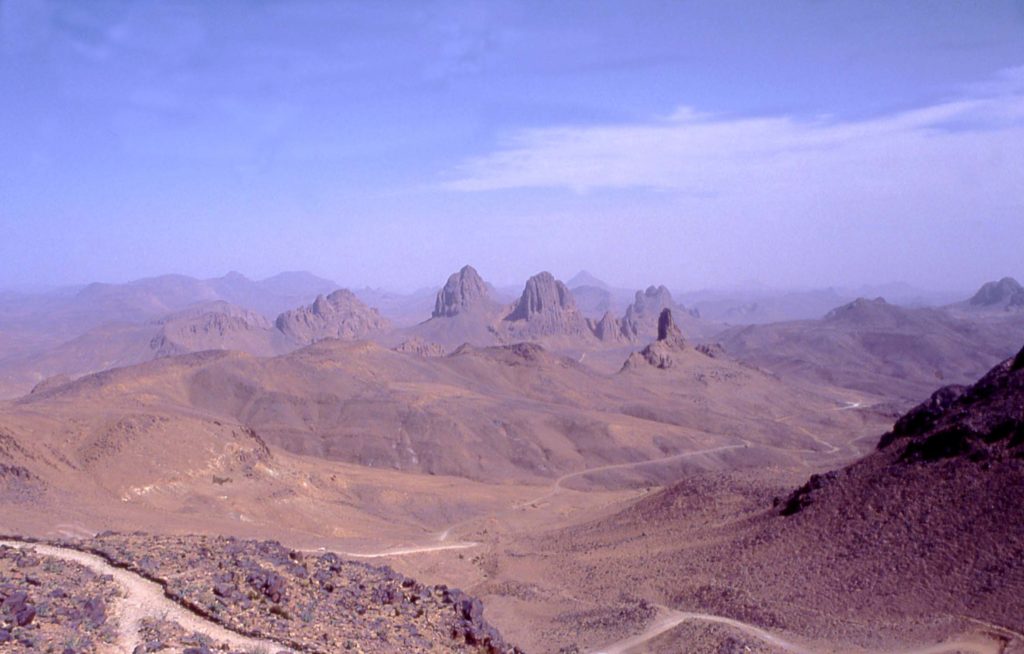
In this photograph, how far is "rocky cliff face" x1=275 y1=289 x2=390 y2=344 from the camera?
178125 millimetres

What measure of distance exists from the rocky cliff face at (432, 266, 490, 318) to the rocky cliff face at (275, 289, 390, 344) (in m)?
15.0

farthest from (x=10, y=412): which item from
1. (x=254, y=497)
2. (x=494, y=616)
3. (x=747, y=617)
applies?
(x=747, y=617)

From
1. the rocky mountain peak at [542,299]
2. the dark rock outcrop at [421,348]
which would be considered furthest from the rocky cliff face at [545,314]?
the dark rock outcrop at [421,348]

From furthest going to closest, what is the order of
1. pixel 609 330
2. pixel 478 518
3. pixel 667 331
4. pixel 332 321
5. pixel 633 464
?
pixel 332 321, pixel 609 330, pixel 667 331, pixel 633 464, pixel 478 518

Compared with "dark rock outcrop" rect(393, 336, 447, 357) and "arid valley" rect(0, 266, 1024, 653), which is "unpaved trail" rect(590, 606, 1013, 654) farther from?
"dark rock outcrop" rect(393, 336, 447, 357)

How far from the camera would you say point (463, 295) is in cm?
18825

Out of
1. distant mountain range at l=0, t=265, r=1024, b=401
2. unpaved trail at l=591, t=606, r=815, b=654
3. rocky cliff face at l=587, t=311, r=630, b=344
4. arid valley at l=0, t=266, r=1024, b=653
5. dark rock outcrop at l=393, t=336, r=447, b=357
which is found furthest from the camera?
rocky cliff face at l=587, t=311, r=630, b=344

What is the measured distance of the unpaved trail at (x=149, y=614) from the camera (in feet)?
40.1

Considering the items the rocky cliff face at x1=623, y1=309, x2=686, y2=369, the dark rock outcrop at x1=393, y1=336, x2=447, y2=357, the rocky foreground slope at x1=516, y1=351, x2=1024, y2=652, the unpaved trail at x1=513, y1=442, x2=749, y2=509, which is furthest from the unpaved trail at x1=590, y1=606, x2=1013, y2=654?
the dark rock outcrop at x1=393, y1=336, x2=447, y2=357

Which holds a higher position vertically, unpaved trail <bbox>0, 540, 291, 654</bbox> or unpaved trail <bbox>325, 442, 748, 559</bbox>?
unpaved trail <bbox>0, 540, 291, 654</bbox>

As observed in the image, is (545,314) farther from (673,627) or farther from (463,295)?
(673,627)

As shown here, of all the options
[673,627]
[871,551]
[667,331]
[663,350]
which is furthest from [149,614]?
[667,331]

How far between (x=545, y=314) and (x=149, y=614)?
16673cm

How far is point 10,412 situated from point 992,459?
44495mm
